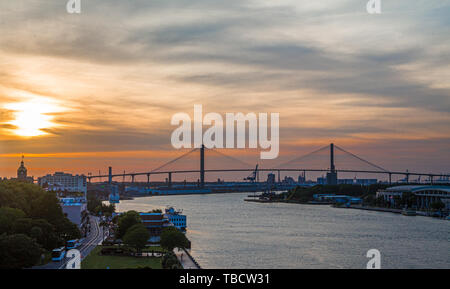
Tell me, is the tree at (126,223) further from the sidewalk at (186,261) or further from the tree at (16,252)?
the tree at (16,252)

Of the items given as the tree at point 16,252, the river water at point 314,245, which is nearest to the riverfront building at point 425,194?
the river water at point 314,245

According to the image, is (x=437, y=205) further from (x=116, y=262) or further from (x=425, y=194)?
(x=116, y=262)

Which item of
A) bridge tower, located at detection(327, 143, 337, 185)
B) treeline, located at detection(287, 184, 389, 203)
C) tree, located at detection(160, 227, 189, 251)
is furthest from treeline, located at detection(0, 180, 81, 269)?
bridge tower, located at detection(327, 143, 337, 185)
